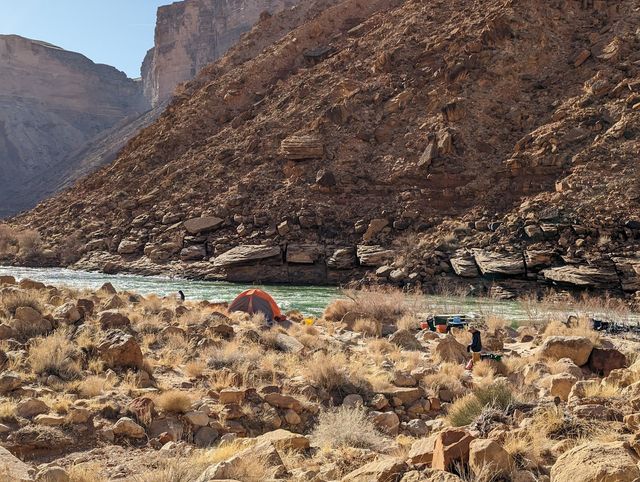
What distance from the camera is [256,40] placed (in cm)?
4384

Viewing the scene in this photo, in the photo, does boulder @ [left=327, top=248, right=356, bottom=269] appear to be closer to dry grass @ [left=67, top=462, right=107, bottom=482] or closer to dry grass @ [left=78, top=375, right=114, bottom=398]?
dry grass @ [left=78, top=375, right=114, bottom=398]

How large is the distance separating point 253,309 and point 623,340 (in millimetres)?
7820

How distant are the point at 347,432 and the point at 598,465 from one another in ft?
8.40

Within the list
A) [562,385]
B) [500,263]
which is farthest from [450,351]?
[500,263]

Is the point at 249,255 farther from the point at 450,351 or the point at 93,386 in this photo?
the point at 93,386

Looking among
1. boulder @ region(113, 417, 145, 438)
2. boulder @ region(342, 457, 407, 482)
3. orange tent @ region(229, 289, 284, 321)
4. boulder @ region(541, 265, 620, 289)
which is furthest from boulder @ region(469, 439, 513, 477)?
boulder @ region(541, 265, 620, 289)

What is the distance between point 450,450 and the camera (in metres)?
4.03

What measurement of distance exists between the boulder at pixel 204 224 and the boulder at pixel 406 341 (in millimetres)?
17677

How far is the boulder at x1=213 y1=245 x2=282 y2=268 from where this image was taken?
24281 mm

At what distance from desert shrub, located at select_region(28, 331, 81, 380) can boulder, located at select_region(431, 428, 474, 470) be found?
4420 mm

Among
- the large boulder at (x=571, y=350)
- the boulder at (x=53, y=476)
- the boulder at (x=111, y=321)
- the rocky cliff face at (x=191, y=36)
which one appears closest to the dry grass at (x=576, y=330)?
the large boulder at (x=571, y=350)

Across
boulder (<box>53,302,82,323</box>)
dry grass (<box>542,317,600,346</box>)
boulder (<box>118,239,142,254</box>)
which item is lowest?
dry grass (<box>542,317,600,346</box>)

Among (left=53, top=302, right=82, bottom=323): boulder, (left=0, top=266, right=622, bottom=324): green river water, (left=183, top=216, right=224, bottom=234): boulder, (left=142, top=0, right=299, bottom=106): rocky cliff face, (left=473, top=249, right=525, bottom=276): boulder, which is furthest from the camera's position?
(left=142, top=0, right=299, bottom=106): rocky cliff face

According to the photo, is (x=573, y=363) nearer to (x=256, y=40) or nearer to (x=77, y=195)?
(x=77, y=195)
